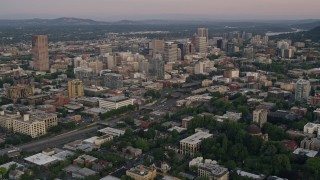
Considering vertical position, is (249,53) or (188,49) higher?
(188,49)

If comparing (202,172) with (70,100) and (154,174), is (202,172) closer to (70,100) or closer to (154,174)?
(154,174)

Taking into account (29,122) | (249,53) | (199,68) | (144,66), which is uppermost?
(249,53)

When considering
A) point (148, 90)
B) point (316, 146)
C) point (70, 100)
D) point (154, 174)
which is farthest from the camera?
point (148, 90)

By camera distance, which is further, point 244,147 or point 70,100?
point 70,100

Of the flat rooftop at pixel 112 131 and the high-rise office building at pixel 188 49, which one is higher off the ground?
the high-rise office building at pixel 188 49

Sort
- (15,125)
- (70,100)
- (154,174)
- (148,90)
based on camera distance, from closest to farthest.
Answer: (154,174) < (15,125) < (70,100) < (148,90)

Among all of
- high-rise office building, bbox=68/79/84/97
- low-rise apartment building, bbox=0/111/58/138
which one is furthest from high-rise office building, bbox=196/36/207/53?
low-rise apartment building, bbox=0/111/58/138

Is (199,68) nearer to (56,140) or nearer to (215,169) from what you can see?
(56,140)

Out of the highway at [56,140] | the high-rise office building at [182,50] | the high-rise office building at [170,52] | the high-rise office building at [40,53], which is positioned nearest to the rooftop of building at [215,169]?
the highway at [56,140]

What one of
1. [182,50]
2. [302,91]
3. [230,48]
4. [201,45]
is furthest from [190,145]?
[201,45]

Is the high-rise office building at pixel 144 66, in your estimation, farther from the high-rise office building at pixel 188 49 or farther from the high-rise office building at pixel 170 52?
the high-rise office building at pixel 188 49

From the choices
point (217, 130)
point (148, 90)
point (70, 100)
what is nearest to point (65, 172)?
point (217, 130)
